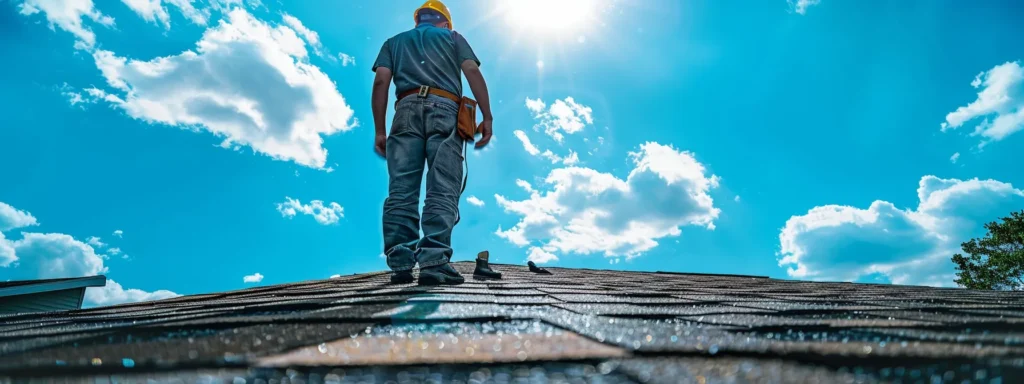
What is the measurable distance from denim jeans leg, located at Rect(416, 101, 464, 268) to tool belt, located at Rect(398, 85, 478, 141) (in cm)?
3

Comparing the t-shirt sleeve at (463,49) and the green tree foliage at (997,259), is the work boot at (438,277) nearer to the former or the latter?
the t-shirt sleeve at (463,49)

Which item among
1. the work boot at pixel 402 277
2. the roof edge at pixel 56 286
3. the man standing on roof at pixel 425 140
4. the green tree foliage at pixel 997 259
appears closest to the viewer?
the work boot at pixel 402 277

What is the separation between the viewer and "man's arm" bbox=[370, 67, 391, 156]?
287 cm

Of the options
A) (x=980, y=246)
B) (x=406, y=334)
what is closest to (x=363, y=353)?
(x=406, y=334)

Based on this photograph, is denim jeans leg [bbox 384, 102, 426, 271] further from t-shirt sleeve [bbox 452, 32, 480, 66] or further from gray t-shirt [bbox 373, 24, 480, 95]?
t-shirt sleeve [bbox 452, 32, 480, 66]

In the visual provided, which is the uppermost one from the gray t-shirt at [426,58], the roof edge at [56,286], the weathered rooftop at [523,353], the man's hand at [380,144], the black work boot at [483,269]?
the gray t-shirt at [426,58]

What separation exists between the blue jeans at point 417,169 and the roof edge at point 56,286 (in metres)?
7.74

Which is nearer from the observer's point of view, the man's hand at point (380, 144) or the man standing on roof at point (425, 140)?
the man standing on roof at point (425, 140)

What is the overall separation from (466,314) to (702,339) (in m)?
0.46

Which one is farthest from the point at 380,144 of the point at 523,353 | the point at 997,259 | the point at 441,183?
the point at 997,259

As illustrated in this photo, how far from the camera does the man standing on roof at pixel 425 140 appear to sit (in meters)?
2.39

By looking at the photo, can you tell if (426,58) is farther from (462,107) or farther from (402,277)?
(402,277)

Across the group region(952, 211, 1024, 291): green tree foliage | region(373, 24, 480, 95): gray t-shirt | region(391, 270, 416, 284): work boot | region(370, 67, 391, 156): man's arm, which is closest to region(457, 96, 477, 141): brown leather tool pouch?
region(373, 24, 480, 95): gray t-shirt

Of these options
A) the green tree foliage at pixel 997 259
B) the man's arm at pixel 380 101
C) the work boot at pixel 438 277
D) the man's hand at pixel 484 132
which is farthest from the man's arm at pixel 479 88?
the green tree foliage at pixel 997 259
